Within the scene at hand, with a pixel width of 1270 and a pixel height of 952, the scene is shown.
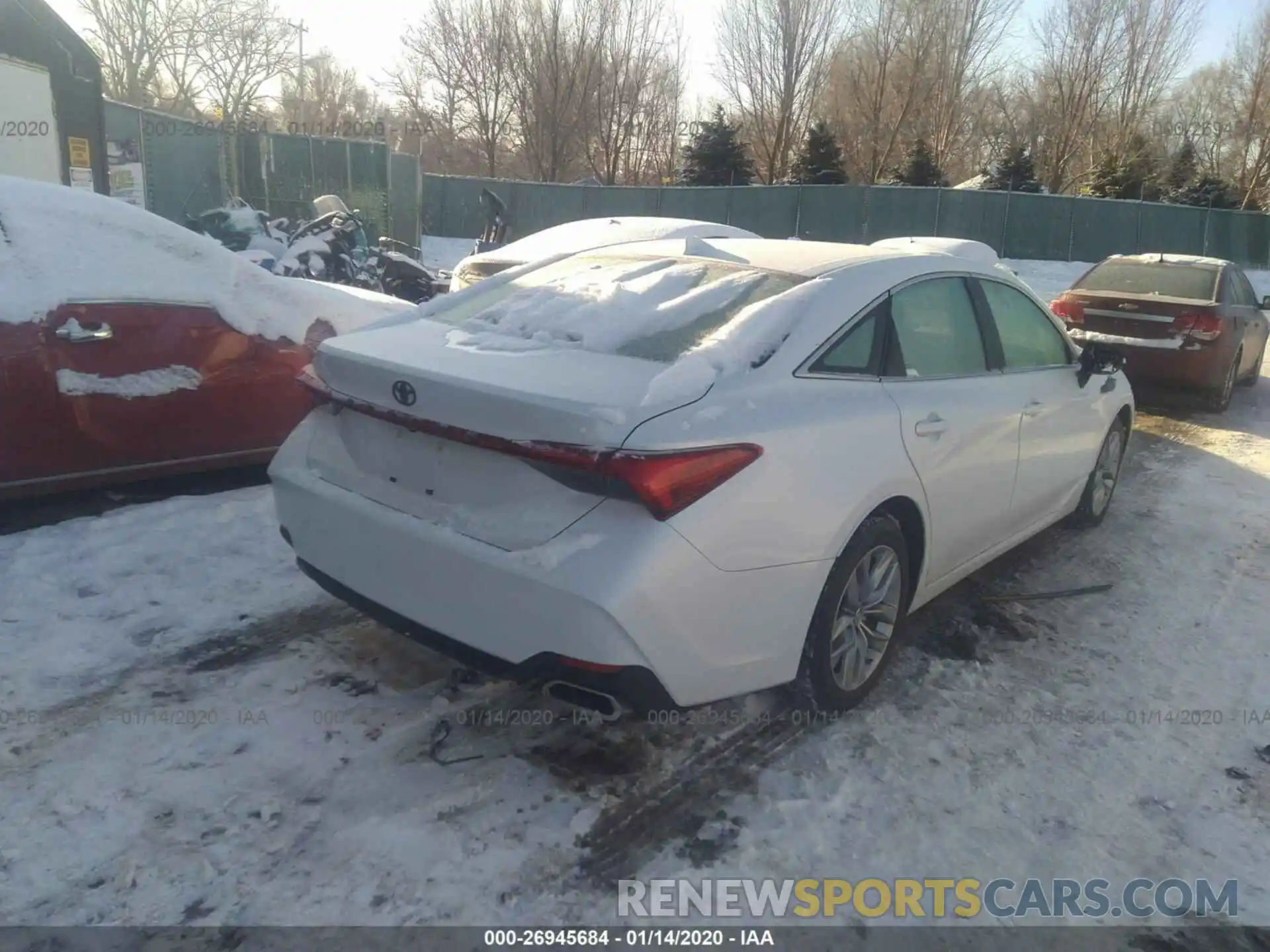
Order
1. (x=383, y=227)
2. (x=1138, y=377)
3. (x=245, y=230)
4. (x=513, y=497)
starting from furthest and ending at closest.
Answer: (x=383, y=227), (x=245, y=230), (x=1138, y=377), (x=513, y=497)

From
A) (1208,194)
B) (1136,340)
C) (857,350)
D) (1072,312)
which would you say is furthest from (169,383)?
(1208,194)

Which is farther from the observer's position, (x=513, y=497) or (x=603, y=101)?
(x=603, y=101)

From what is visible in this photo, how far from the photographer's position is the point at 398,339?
11.0 ft

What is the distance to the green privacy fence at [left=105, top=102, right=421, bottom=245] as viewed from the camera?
721 inches

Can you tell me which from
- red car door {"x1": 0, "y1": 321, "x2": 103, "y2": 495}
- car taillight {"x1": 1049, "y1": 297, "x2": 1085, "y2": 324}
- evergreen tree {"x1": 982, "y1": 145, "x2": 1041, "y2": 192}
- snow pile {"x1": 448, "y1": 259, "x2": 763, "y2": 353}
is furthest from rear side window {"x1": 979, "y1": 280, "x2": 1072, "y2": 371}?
evergreen tree {"x1": 982, "y1": 145, "x2": 1041, "y2": 192}

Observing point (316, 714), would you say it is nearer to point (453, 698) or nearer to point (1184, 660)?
point (453, 698)

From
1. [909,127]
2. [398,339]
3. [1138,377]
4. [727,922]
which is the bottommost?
[727,922]

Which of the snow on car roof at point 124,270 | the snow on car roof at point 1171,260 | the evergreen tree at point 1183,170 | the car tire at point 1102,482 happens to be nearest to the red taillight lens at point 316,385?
the snow on car roof at point 124,270

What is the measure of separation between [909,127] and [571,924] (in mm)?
43109

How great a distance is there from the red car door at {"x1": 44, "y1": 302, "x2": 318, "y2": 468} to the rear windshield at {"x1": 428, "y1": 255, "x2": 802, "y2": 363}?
189 cm

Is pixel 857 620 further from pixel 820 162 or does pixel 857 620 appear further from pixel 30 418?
pixel 820 162

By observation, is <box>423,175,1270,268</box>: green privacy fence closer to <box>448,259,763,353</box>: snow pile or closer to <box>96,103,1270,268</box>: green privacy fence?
<box>96,103,1270,268</box>: green privacy fence

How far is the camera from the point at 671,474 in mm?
2568

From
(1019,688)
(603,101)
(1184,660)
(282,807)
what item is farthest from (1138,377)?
(603,101)
